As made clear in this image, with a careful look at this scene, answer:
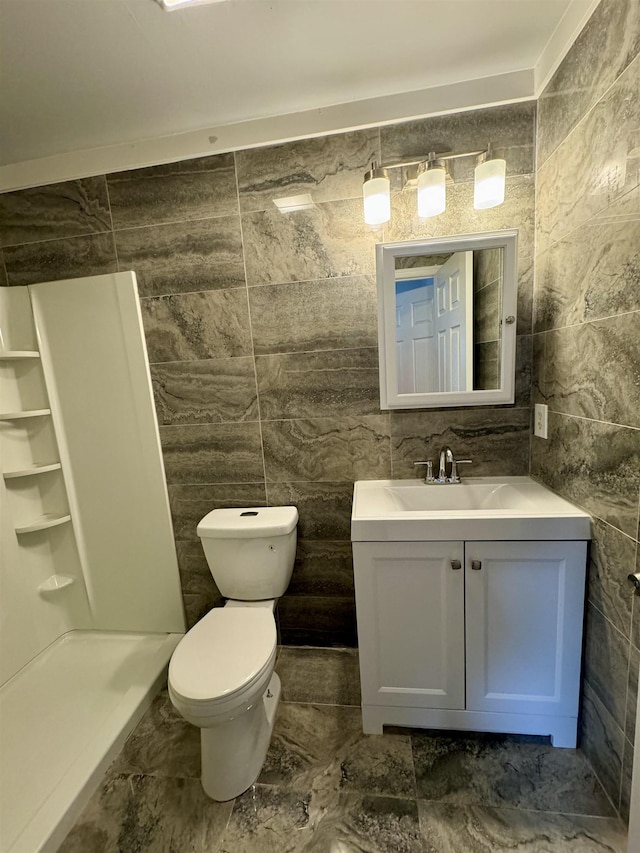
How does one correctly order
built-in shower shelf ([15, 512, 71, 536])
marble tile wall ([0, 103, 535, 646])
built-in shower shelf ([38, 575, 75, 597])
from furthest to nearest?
built-in shower shelf ([38, 575, 75, 597])
built-in shower shelf ([15, 512, 71, 536])
marble tile wall ([0, 103, 535, 646])

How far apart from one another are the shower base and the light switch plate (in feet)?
6.25

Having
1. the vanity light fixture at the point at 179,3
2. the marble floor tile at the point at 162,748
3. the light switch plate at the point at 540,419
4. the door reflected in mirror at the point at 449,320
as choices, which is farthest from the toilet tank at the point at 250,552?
the vanity light fixture at the point at 179,3

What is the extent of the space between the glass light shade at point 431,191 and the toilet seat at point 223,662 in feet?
5.26

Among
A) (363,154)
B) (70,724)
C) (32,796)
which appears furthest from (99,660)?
(363,154)

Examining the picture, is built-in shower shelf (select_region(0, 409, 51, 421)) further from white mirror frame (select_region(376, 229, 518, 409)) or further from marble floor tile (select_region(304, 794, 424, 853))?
marble floor tile (select_region(304, 794, 424, 853))

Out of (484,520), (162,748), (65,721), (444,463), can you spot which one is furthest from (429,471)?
(65,721)

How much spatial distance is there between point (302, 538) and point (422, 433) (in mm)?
721

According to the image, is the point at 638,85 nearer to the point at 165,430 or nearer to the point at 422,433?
the point at 422,433

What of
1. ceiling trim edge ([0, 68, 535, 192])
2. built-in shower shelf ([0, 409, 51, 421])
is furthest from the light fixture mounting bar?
built-in shower shelf ([0, 409, 51, 421])

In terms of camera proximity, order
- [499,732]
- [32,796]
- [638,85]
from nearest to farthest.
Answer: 1. [638,85]
2. [32,796]
3. [499,732]

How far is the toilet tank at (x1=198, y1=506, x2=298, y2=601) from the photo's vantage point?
1.47 m

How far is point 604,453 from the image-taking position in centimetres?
103

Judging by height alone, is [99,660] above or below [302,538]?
below

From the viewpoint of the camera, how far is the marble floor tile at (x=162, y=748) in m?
1.24
